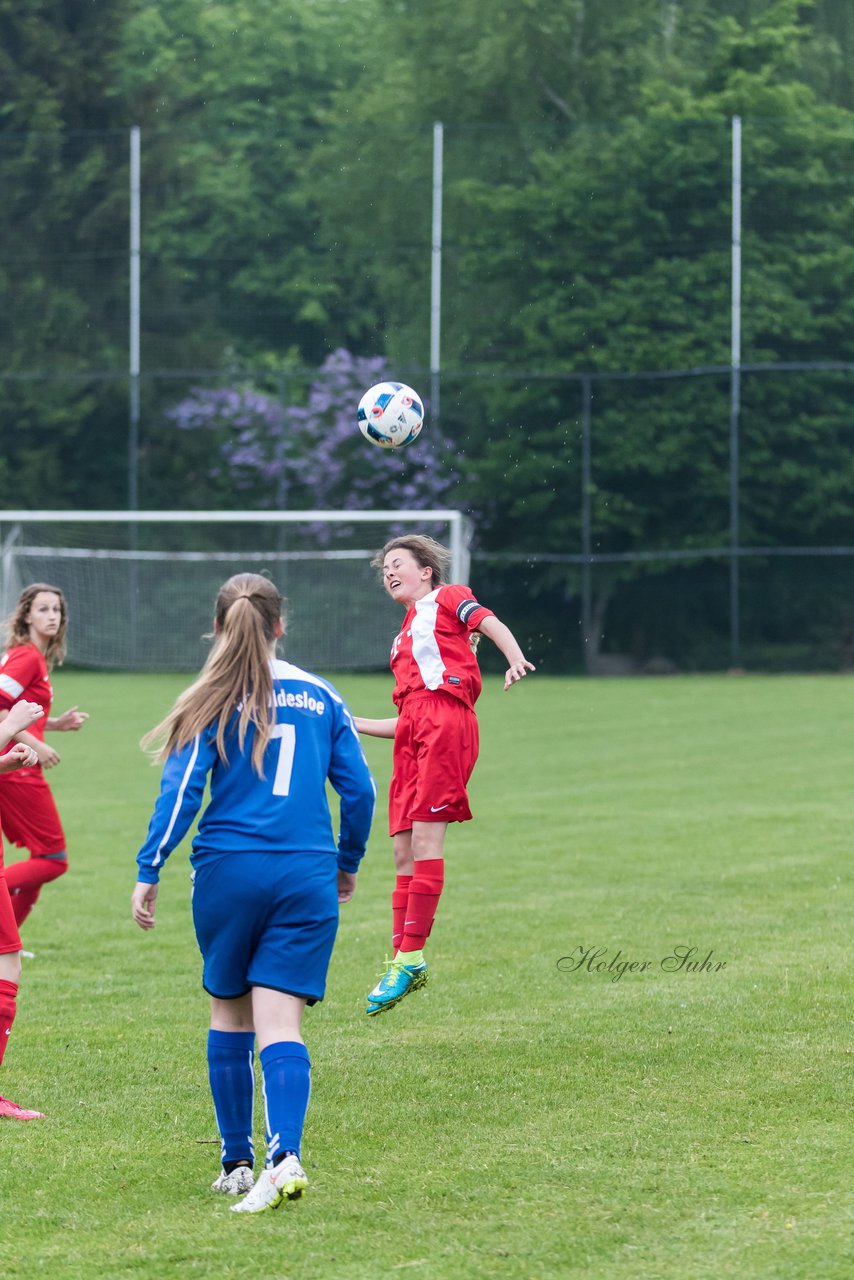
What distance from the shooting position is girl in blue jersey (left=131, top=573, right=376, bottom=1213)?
4.42m

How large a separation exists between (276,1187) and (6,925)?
5.11ft

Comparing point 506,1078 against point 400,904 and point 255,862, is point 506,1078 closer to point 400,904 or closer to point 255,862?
point 400,904

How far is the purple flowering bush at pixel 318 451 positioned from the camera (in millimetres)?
28641

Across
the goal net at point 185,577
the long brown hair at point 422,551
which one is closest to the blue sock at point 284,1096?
the long brown hair at point 422,551

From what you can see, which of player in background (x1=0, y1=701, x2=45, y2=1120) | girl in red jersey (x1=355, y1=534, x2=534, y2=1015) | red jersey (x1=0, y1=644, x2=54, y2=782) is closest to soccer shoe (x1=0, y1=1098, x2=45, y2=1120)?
player in background (x1=0, y1=701, x2=45, y2=1120)

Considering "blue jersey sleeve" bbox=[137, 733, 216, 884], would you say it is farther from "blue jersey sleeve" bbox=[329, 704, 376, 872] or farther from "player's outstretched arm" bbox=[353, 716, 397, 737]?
"player's outstretched arm" bbox=[353, 716, 397, 737]

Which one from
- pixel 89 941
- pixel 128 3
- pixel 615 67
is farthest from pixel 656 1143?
pixel 128 3

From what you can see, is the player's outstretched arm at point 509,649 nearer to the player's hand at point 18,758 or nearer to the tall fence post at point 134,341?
the player's hand at point 18,758

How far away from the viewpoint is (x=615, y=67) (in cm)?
3556

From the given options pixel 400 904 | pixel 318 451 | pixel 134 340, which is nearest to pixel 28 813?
pixel 400 904

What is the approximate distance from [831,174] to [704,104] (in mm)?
3291

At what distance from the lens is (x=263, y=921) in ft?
14.7

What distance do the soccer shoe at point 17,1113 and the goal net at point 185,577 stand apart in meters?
20.4

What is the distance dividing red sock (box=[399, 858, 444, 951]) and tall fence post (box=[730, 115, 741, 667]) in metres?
22.5
